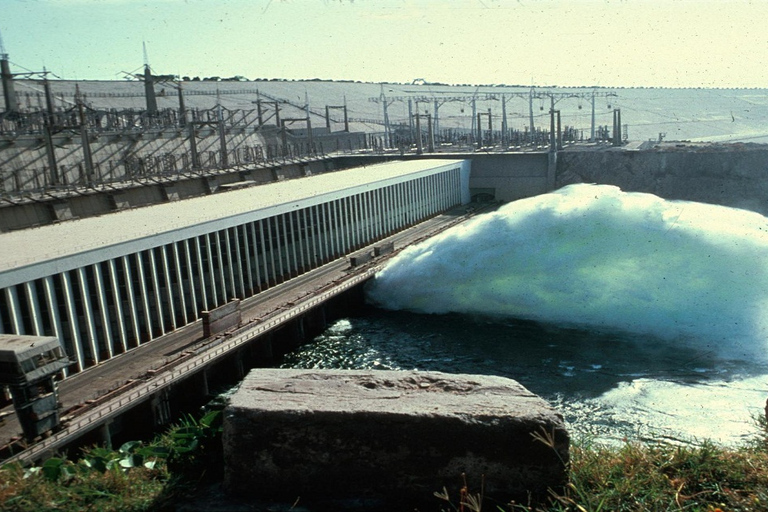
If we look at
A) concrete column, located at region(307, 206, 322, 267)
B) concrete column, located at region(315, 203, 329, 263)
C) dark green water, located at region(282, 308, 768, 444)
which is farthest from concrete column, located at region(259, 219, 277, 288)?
concrete column, located at region(315, 203, 329, 263)

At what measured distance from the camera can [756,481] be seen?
534 centimetres

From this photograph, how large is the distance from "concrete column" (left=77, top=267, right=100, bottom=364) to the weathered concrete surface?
14418 millimetres

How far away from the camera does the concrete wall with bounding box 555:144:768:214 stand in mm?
48469

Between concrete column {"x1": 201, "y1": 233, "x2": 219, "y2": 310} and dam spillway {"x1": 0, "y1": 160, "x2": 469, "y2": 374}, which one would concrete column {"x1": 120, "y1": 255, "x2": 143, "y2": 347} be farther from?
concrete column {"x1": 201, "y1": 233, "x2": 219, "y2": 310}

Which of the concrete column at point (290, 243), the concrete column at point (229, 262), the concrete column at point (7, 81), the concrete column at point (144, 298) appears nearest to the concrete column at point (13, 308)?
the concrete column at point (144, 298)

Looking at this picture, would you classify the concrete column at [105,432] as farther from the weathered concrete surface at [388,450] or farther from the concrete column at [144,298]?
the weathered concrete surface at [388,450]

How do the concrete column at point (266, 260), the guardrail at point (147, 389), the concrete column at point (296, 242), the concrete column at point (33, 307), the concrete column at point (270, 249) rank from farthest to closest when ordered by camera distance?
1. the concrete column at point (296, 242)
2. the concrete column at point (270, 249)
3. the concrete column at point (266, 260)
4. the concrete column at point (33, 307)
5. the guardrail at point (147, 389)

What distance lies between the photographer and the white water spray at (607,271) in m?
21.6

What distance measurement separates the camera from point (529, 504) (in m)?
5.05

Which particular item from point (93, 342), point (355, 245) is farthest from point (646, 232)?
point (93, 342)

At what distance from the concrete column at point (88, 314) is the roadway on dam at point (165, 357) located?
44 cm

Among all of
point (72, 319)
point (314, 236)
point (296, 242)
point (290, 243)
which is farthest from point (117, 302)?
point (314, 236)

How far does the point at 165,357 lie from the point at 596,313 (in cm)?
1312

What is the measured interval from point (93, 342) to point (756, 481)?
659 inches
